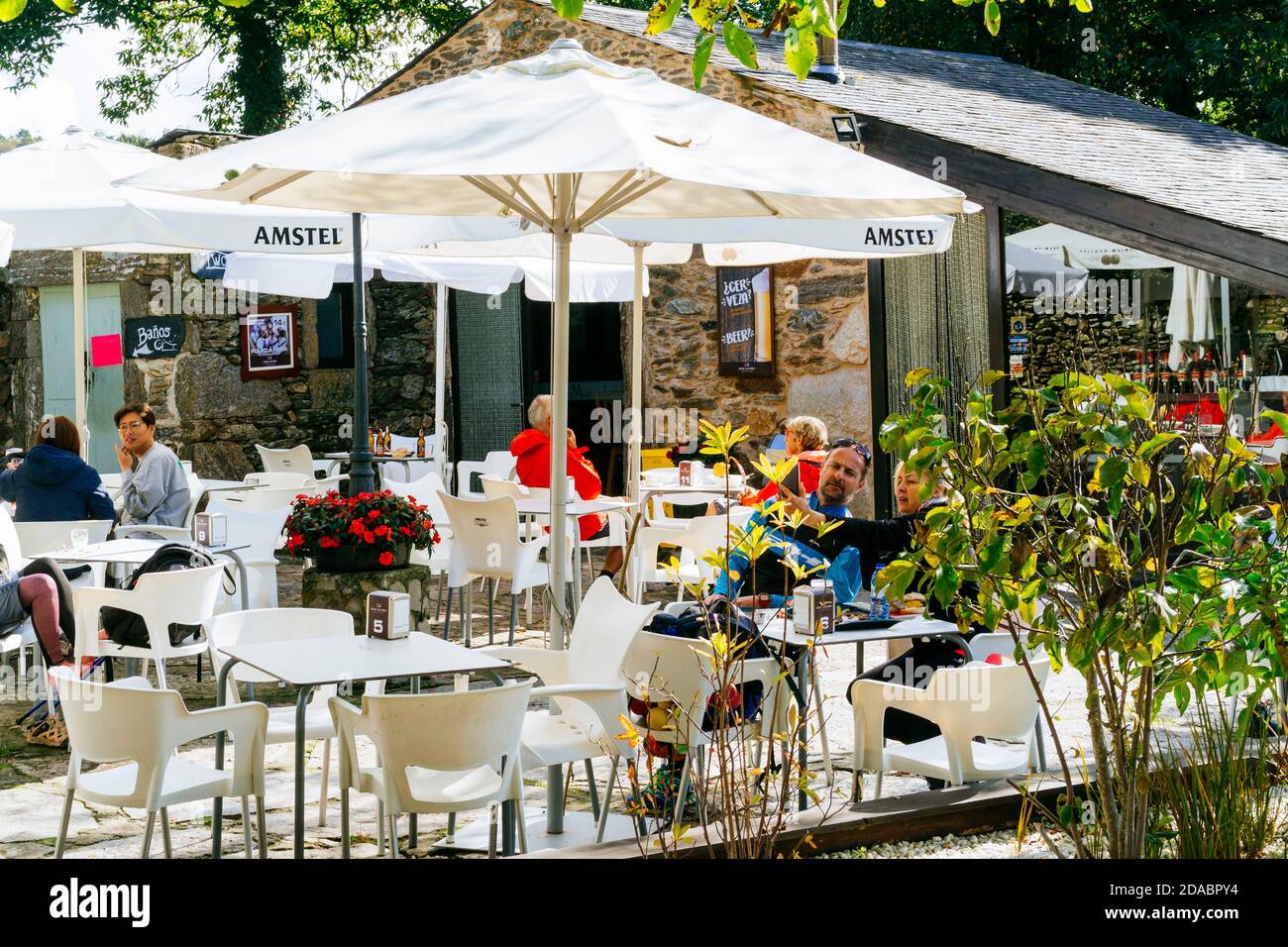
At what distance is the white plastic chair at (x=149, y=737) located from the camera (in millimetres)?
3807

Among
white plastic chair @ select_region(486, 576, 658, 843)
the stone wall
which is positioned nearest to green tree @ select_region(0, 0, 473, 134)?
the stone wall

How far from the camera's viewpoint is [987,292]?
995 cm

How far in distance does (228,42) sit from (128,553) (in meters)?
18.9

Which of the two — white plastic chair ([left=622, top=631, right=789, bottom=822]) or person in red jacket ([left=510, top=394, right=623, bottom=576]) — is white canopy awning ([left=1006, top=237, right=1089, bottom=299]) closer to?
person in red jacket ([left=510, top=394, right=623, bottom=576])

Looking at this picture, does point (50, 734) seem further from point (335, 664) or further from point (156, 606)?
point (335, 664)

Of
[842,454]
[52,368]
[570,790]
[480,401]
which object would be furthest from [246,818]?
[52,368]

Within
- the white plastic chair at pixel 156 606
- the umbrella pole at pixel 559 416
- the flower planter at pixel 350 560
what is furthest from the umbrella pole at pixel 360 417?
the umbrella pole at pixel 559 416

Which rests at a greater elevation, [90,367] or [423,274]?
[423,274]

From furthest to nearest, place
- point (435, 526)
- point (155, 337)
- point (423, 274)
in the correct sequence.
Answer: point (155, 337), point (423, 274), point (435, 526)

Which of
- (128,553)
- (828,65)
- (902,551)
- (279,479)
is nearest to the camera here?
(902,551)

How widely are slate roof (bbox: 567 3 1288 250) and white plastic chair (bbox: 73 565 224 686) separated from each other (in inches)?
199

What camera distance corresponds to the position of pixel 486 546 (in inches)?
302

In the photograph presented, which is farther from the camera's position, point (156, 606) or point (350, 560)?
point (350, 560)

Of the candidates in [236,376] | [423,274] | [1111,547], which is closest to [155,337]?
[236,376]
